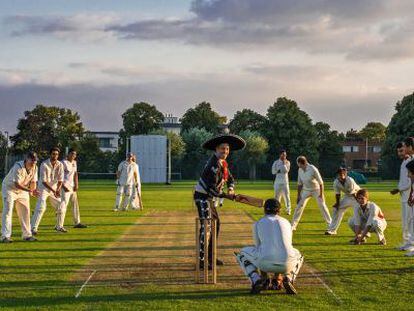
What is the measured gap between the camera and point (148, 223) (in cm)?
2030

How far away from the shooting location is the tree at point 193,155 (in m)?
81.7

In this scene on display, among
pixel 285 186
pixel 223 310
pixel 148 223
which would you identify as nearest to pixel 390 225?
pixel 285 186

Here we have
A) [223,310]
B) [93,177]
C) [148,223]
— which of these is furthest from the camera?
[93,177]

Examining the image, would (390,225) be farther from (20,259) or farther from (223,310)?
(223,310)

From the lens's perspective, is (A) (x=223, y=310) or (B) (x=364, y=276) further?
(B) (x=364, y=276)

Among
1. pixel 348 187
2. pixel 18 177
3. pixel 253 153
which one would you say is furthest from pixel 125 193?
pixel 253 153

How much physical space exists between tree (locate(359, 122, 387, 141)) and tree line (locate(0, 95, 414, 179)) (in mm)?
30015

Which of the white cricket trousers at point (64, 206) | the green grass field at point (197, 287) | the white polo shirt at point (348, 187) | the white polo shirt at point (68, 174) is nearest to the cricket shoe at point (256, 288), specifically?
the green grass field at point (197, 287)

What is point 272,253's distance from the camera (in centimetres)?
911

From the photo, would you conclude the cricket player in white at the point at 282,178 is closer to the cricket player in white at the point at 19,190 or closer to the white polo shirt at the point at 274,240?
the cricket player in white at the point at 19,190

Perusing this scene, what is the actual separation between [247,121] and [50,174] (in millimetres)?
78745

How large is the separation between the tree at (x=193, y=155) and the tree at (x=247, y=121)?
329 inches

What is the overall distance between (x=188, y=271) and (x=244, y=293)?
2.06m

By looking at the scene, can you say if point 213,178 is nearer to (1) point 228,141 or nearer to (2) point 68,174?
(1) point 228,141
